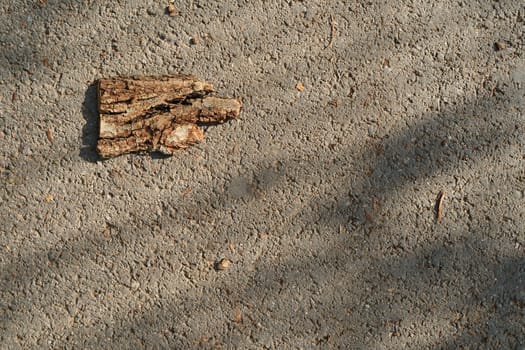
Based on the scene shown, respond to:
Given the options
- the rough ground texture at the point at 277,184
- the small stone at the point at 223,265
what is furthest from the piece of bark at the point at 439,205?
the small stone at the point at 223,265

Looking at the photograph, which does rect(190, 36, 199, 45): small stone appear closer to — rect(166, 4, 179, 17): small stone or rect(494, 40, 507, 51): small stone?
rect(166, 4, 179, 17): small stone

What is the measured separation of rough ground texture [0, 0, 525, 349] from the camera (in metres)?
2.35

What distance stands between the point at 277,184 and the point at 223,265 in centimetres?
47

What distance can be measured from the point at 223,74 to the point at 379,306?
4.52ft

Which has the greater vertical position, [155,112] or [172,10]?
[172,10]

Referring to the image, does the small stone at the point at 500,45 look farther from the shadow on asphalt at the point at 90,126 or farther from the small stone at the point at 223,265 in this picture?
the shadow on asphalt at the point at 90,126

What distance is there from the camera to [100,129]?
2.26 meters

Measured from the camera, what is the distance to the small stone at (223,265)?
2363 millimetres

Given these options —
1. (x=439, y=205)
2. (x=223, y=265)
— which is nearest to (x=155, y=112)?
(x=223, y=265)

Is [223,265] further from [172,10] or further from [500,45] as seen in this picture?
[500,45]

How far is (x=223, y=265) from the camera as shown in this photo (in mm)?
2361

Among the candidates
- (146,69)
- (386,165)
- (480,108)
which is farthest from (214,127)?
(480,108)

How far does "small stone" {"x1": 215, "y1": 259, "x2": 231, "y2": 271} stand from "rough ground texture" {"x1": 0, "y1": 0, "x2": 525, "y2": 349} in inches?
1.3

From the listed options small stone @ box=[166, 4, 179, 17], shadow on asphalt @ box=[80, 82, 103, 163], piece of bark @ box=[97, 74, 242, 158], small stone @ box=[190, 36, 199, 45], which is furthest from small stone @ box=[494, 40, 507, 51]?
shadow on asphalt @ box=[80, 82, 103, 163]
